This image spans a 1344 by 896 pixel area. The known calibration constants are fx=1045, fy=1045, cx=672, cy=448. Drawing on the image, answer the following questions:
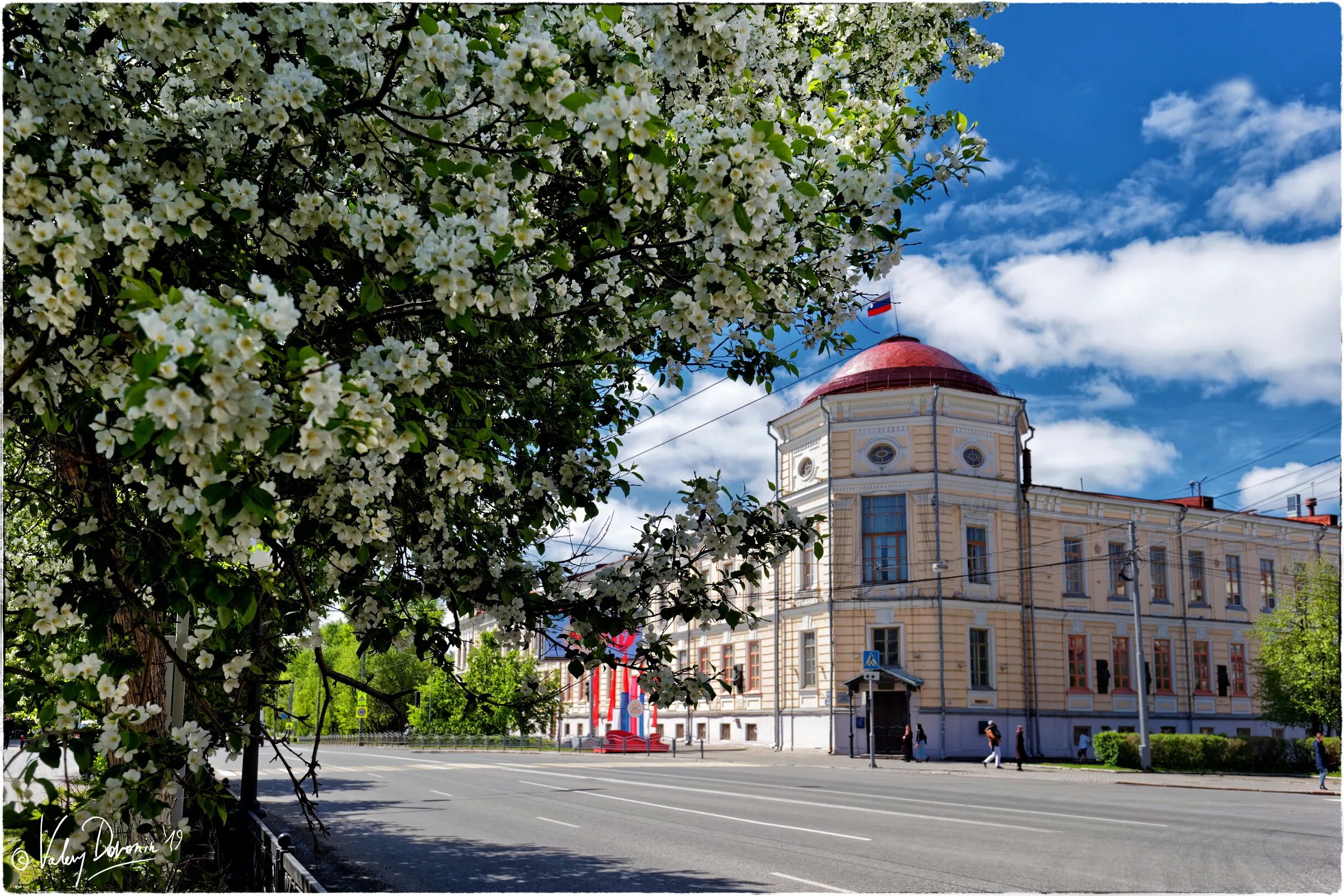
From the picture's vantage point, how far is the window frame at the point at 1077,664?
4403 cm

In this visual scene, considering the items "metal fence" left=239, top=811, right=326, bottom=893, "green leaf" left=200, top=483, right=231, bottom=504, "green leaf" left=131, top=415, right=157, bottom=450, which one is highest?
"green leaf" left=131, top=415, right=157, bottom=450

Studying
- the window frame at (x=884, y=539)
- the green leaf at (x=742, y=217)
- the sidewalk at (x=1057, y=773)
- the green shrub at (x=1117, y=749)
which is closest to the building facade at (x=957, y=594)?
the window frame at (x=884, y=539)

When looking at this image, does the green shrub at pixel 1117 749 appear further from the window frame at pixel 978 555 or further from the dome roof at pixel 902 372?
the dome roof at pixel 902 372

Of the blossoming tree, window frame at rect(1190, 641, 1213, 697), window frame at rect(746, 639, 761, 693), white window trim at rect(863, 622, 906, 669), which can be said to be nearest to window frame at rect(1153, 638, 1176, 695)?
window frame at rect(1190, 641, 1213, 697)

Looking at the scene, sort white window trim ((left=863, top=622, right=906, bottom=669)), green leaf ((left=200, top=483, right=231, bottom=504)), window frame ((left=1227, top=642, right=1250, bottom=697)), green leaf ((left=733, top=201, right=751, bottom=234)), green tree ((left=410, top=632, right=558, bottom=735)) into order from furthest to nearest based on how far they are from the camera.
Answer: window frame ((left=1227, top=642, right=1250, bottom=697)) → green tree ((left=410, top=632, right=558, bottom=735)) → white window trim ((left=863, top=622, right=906, bottom=669)) → green leaf ((left=733, top=201, right=751, bottom=234)) → green leaf ((left=200, top=483, right=231, bottom=504))

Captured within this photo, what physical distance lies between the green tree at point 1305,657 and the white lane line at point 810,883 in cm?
3377

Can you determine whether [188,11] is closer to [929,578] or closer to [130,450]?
[130,450]

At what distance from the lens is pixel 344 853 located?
1389 cm

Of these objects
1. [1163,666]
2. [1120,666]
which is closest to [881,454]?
[1120,666]

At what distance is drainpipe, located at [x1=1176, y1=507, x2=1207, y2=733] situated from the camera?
46906 millimetres

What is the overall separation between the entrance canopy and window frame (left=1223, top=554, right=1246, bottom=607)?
19237 millimetres

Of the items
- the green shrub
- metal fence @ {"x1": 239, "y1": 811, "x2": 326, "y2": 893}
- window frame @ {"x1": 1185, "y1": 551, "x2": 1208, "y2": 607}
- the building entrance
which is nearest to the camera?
metal fence @ {"x1": 239, "y1": 811, "x2": 326, "y2": 893}

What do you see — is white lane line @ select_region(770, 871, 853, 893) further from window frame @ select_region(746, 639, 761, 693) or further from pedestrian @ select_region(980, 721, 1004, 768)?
window frame @ select_region(746, 639, 761, 693)

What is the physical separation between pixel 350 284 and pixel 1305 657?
43660mm
